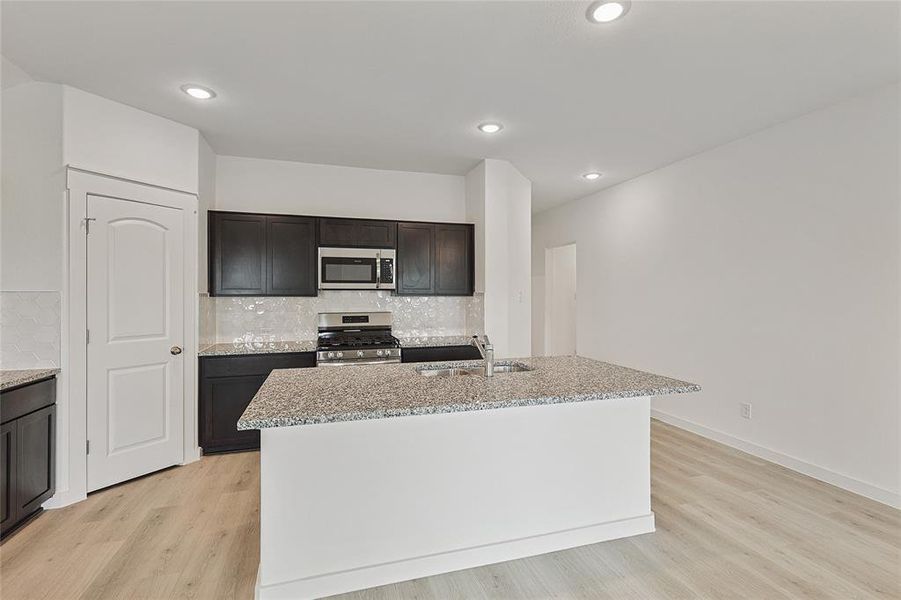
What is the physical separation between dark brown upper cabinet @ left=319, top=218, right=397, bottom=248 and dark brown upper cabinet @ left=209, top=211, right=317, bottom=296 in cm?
12

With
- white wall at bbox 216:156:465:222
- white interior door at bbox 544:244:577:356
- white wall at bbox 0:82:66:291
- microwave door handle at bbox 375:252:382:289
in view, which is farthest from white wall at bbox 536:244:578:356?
white wall at bbox 0:82:66:291

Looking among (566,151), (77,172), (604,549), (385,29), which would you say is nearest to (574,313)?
(566,151)

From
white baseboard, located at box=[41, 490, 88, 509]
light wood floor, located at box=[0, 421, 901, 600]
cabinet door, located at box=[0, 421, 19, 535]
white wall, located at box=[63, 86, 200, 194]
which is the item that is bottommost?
light wood floor, located at box=[0, 421, 901, 600]

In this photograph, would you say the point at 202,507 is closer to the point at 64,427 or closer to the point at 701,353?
the point at 64,427

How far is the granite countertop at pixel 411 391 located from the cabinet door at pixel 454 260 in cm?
194

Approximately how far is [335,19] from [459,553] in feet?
8.75

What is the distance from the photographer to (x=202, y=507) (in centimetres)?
273

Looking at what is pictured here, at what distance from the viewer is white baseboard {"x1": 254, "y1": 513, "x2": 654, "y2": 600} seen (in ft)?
6.08

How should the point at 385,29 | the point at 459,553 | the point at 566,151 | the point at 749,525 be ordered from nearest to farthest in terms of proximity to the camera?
the point at 459,553
the point at 385,29
the point at 749,525
the point at 566,151

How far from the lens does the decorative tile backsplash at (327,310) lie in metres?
4.19

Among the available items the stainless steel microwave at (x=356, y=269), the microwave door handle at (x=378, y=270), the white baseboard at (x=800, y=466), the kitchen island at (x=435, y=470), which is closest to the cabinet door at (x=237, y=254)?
the stainless steel microwave at (x=356, y=269)

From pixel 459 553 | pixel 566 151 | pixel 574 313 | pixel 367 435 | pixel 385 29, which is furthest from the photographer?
pixel 574 313


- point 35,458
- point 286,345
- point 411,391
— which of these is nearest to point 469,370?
point 411,391

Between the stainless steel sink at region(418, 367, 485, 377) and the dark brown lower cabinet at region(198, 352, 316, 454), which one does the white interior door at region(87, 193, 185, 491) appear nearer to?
the dark brown lower cabinet at region(198, 352, 316, 454)
